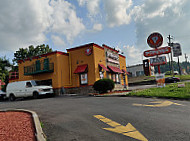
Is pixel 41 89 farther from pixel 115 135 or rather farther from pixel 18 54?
pixel 18 54

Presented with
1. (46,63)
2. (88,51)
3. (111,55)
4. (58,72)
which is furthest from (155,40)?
(46,63)

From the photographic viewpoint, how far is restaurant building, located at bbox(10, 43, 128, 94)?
837 inches

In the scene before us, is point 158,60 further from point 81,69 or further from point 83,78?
point 83,78

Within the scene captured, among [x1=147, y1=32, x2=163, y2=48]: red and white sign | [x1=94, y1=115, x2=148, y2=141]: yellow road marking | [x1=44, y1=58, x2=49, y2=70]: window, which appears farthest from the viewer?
[x1=44, y1=58, x2=49, y2=70]: window

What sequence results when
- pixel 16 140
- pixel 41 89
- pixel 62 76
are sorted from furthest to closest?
pixel 62 76, pixel 41 89, pixel 16 140

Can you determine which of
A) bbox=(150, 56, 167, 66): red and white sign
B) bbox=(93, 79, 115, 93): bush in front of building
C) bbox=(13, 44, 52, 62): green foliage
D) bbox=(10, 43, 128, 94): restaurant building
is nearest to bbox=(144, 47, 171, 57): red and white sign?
bbox=(150, 56, 167, 66): red and white sign

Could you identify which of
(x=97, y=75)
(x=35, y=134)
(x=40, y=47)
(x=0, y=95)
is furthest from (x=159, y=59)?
(x=40, y=47)

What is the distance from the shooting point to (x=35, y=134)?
13.9 ft

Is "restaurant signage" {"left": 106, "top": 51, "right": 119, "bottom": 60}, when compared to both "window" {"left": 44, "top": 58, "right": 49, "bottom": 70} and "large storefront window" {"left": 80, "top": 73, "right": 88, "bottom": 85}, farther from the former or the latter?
"window" {"left": 44, "top": 58, "right": 49, "bottom": 70}

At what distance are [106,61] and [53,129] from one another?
19579mm

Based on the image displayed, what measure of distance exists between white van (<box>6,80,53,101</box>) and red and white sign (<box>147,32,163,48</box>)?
12029mm

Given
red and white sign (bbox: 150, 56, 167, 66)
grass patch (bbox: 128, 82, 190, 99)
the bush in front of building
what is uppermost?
red and white sign (bbox: 150, 56, 167, 66)

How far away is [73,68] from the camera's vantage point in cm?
2303

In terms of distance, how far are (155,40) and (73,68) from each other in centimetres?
1231
